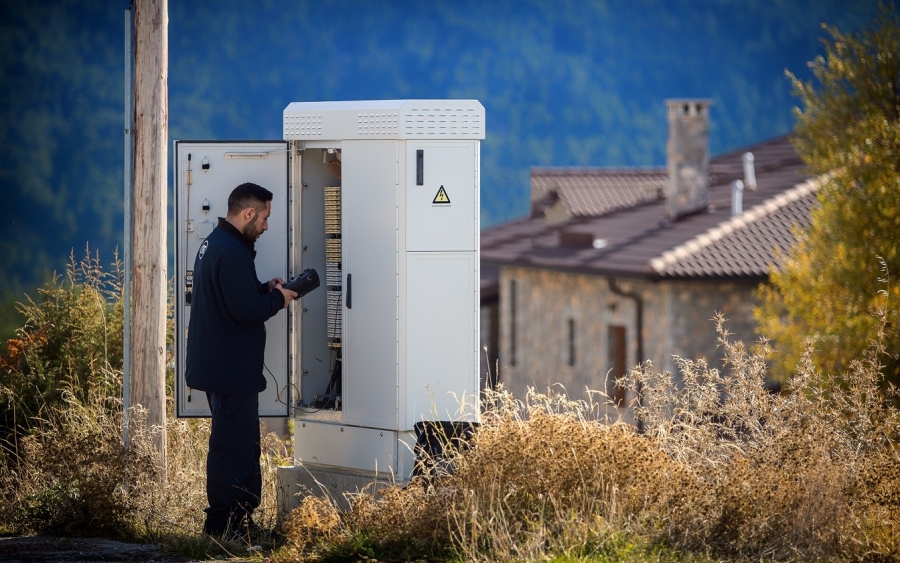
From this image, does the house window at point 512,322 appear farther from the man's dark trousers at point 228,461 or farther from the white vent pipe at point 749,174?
the man's dark trousers at point 228,461

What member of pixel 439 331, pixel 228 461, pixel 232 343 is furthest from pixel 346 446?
pixel 232 343

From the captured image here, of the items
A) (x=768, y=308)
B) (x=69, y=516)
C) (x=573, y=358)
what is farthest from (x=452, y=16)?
(x=69, y=516)

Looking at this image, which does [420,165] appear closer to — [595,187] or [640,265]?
[640,265]

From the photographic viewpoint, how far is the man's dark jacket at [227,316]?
6.16 m

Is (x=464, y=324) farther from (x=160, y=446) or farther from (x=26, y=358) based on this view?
(x=26, y=358)

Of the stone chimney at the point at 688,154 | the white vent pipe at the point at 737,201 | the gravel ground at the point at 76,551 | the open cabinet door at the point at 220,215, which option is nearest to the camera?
the gravel ground at the point at 76,551

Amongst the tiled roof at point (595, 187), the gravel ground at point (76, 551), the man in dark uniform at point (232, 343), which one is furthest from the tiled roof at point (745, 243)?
the gravel ground at point (76, 551)

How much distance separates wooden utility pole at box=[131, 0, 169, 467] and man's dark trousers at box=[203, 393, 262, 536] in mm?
1066

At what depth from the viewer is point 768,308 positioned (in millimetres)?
18906

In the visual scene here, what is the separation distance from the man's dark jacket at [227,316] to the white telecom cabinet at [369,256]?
1.64ft

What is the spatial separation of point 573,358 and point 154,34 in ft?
65.3

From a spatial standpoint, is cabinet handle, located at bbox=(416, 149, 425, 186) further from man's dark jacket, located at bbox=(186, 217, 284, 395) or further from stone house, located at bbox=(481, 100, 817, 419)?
stone house, located at bbox=(481, 100, 817, 419)

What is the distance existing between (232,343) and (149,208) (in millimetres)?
1503

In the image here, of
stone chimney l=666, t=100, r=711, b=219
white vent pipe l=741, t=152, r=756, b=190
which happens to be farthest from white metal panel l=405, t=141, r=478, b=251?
white vent pipe l=741, t=152, r=756, b=190
